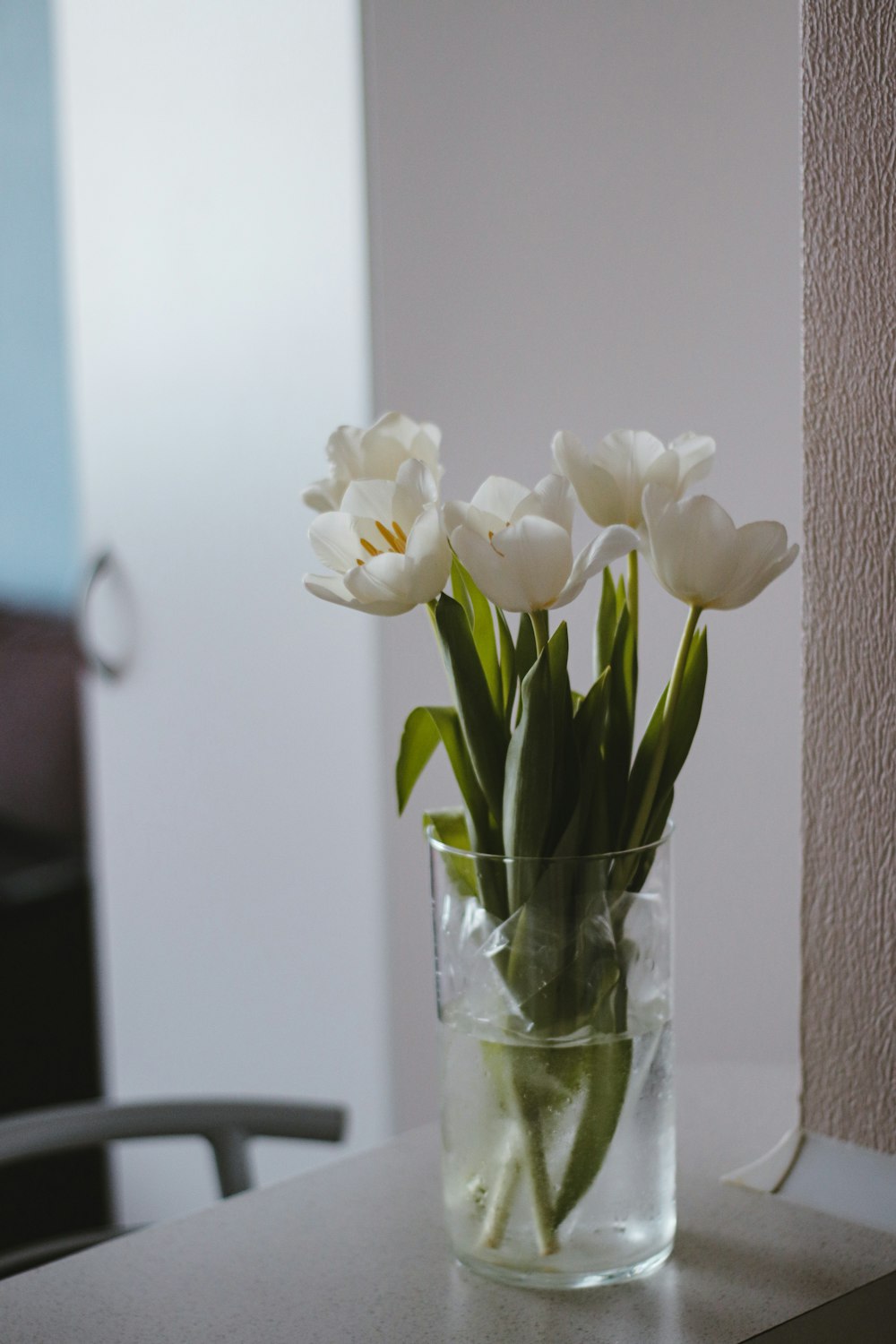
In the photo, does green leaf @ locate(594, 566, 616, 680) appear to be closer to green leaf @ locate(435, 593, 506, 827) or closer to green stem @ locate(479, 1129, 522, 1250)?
green leaf @ locate(435, 593, 506, 827)

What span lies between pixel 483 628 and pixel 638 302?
67 centimetres

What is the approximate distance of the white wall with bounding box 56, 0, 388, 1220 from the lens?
1.45m

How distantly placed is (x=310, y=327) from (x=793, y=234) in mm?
505

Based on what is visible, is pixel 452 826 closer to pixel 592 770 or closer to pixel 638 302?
pixel 592 770

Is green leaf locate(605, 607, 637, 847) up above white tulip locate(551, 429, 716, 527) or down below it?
below

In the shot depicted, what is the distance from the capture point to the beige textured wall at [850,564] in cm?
74

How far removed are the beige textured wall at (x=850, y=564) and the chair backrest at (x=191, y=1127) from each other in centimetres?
41

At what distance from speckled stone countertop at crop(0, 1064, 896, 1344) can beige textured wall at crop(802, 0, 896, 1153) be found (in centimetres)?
9

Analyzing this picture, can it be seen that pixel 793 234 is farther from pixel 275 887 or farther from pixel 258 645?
pixel 275 887

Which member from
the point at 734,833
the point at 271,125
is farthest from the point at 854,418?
the point at 271,125

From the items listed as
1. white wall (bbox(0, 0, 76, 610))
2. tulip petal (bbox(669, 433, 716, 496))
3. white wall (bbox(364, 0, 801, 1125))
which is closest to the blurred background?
white wall (bbox(364, 0, 801, 1125))

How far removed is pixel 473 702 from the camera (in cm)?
68

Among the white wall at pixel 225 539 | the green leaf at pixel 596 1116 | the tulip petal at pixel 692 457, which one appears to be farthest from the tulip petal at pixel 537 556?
the white wall at pixel 225 539

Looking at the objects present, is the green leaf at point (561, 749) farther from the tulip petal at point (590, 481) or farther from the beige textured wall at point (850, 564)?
the beige textured wall at point (850, 564)
